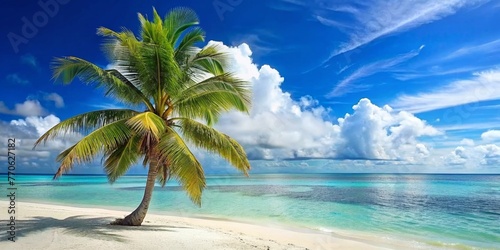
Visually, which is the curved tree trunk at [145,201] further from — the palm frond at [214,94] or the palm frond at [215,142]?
the palm frond at [214,94]

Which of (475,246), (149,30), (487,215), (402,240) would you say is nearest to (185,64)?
(149,30)

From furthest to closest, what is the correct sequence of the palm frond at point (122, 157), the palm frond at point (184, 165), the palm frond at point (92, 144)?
the palm frond at point (122, 157) < the palm frond at point (184, 165) < the palm frond at point (92, 144)

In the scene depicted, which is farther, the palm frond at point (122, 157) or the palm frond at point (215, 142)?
the palm frond at point (215, 142)

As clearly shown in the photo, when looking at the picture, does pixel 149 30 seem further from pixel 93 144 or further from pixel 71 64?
pixel 93 144

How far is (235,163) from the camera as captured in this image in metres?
9.58

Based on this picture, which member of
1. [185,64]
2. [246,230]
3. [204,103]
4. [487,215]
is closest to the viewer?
[204,103]

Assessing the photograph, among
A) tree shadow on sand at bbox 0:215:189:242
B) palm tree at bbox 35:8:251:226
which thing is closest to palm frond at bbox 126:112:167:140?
palm tree at bbox 35:8:251:226

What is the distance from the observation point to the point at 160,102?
9.10 m

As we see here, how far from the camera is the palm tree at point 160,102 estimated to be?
8.06 m

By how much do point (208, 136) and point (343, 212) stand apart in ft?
44.7

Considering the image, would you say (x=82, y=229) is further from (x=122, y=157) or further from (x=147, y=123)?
(x=147, y=123)

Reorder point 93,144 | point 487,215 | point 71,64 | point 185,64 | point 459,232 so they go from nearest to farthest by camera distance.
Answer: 1. point 93,144
2. point 71,64
3. point 185,64
4. point 459,232
5. point 487,215

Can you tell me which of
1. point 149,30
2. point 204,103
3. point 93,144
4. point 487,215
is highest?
point 149,30

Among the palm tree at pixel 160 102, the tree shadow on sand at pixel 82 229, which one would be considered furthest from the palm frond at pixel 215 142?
the tree shadow on sand at pixel 82 229
